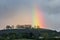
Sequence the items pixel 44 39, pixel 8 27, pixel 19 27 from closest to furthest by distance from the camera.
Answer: pixel 44 39, pixel 8 27, pixel 19 27

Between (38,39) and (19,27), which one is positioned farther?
(19,27)

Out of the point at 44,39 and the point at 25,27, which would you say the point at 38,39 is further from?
the point at 25,27

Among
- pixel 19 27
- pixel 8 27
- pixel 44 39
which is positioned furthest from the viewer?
pixel 19 27

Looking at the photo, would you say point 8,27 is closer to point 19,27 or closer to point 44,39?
point 19,27

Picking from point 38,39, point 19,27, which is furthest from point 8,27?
point 38,39

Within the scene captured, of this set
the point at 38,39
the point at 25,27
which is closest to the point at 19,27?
the point at 25,27

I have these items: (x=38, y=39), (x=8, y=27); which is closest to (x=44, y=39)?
(x=38, y=39)

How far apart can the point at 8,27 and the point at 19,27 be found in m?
10.2

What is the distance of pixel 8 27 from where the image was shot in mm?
105375

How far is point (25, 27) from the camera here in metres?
114

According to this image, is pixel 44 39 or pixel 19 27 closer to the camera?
pixel 44 39

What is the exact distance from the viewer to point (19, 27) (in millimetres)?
113812

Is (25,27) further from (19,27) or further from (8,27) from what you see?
(8,27)

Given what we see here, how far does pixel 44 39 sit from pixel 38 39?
3.78m
